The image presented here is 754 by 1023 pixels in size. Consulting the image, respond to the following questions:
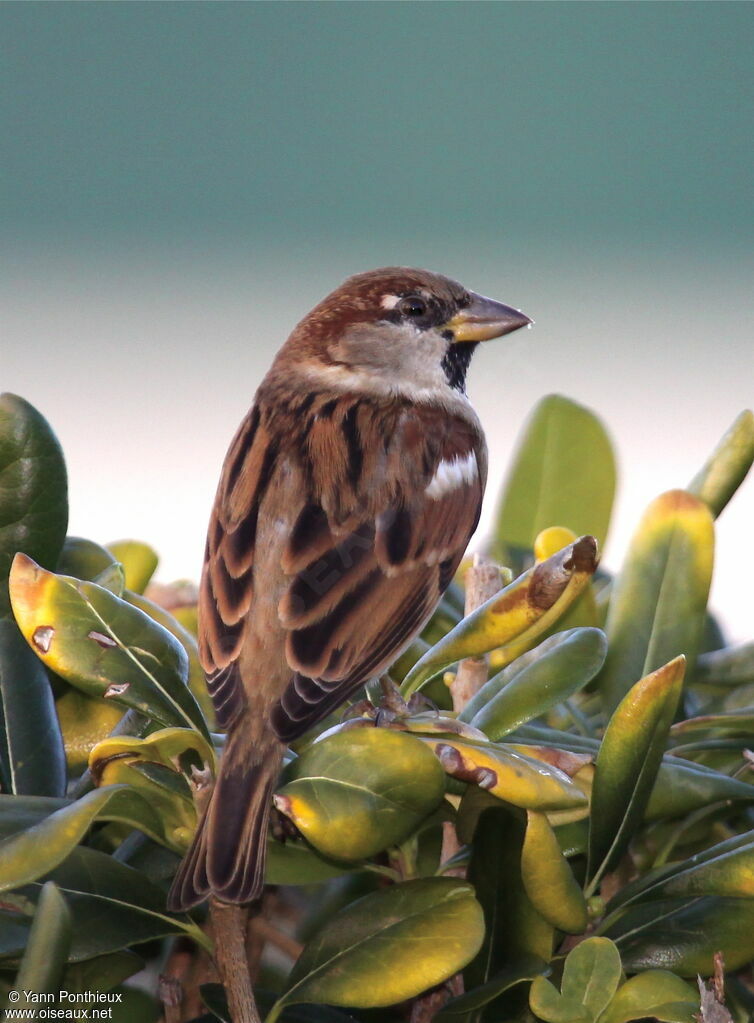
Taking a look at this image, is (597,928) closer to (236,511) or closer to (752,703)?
(752,703)

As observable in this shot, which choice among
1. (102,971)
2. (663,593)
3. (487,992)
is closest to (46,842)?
(102,971)

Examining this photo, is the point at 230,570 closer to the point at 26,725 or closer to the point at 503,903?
the point at 26,725

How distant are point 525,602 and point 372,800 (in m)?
0.28

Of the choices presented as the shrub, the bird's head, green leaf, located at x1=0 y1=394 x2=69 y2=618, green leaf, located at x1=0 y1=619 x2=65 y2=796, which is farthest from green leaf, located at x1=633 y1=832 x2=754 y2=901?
the bird's head

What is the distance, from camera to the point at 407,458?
1841mm

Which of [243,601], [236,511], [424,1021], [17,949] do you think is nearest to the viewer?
[17,949]

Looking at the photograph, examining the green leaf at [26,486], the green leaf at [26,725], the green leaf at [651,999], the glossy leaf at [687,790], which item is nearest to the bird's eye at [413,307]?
the green leaf at [26,486]

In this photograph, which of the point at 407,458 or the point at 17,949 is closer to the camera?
the point at 17,949

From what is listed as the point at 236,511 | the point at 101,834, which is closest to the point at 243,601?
the point at 236,511

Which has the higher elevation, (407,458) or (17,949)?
(407,458)

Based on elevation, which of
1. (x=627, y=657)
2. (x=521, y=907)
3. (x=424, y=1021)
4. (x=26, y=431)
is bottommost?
(x=424, y=1021)

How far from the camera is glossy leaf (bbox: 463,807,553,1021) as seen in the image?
3.64 feet

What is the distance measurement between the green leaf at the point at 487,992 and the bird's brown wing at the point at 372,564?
0.38 meters

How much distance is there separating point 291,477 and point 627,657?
52 cm
